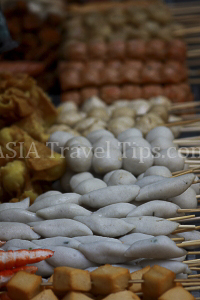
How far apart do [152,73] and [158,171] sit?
2292mm

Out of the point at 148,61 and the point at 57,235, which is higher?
the point at 148,61

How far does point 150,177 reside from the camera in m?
1.89

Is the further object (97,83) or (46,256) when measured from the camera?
(97,83)

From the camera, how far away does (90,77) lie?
13.1 ft

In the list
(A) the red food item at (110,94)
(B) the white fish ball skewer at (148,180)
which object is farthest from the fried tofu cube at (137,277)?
(A) the red food item at (110,94)

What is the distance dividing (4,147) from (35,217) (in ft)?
2.28

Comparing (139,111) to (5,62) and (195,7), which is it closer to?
(5,62)

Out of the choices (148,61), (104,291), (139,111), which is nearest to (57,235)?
(104,291)

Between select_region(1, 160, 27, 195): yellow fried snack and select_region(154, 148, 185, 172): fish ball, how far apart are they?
0.86 meters

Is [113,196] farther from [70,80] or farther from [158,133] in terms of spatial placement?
[70,80]

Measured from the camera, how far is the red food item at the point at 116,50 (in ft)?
13.5

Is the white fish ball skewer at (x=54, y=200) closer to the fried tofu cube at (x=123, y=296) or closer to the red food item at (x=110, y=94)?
the fried tofu cube at (x=123, y=296)

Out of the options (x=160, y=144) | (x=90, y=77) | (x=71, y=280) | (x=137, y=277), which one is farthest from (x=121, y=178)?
(x=90, y=77)

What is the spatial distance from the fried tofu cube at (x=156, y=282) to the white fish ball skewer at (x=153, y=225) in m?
0.21
